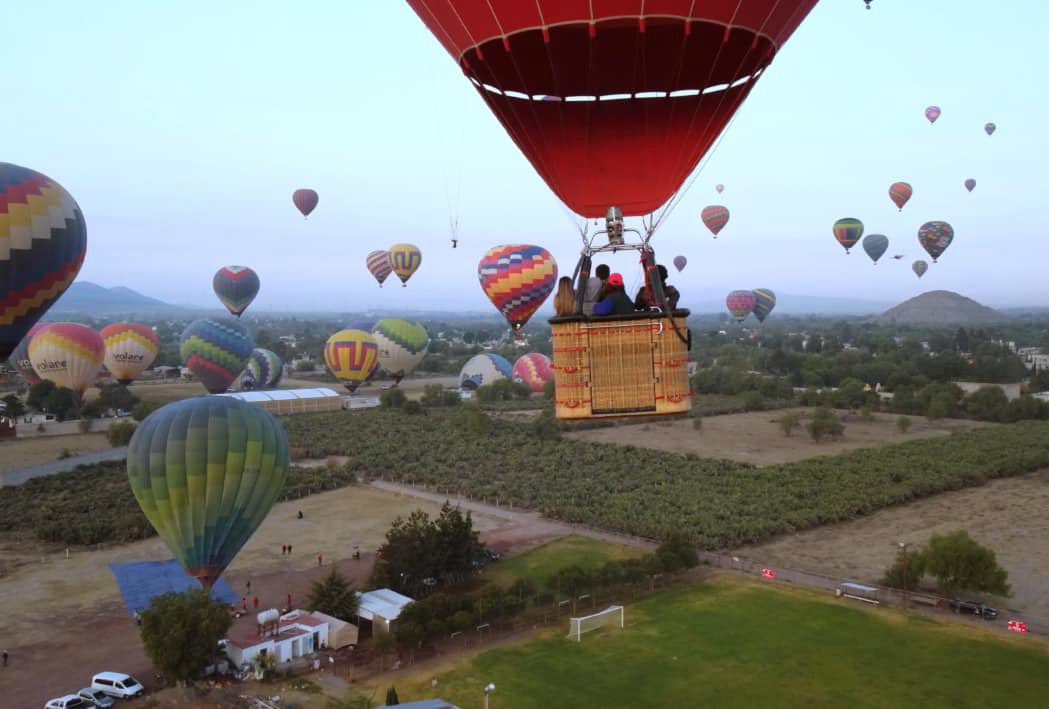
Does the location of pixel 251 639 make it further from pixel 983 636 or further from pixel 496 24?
pixel 983 636

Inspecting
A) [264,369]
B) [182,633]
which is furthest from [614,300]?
[264,369]

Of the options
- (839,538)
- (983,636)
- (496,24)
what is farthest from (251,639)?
(839,538)

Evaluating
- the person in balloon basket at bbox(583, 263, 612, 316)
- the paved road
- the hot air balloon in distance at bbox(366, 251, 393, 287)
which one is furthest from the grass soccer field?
the hot air balloon in distance at bbox(366, 251, 393, 287)

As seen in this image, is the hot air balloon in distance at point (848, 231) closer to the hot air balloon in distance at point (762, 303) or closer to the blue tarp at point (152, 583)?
the hot air balloon in distance at point (762, 303)

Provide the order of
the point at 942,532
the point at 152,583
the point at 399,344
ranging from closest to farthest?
the point at 152,583 < the point at 942,532 < the point at 399,344

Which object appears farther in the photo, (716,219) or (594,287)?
(716,219)

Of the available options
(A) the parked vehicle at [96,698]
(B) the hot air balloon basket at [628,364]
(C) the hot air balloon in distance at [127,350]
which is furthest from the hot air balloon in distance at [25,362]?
(B) the hot air balloon basket at [628,364]

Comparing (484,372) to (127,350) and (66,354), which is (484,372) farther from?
(66,354)
